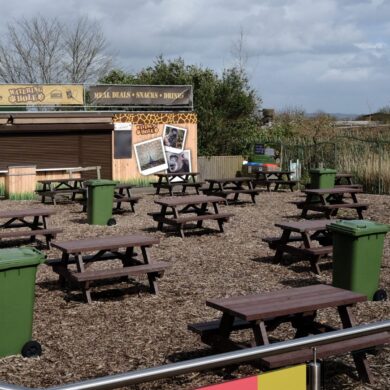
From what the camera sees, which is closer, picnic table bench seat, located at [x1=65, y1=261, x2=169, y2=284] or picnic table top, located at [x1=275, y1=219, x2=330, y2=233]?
picnic table bench seat, located at [x1=65, y1=261, x2=169, y2=284]

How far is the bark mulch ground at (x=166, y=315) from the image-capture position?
5684mm

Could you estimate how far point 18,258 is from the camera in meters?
6.05

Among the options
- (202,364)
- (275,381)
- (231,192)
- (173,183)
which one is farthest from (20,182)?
(202,364)

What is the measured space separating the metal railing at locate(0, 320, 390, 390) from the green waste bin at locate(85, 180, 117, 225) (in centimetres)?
1185

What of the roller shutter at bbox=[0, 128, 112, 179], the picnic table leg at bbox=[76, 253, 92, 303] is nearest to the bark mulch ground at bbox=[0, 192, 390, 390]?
the picnic table leg at bbox=[76, 253, 92, 303]

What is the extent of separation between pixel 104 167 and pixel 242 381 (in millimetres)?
22435

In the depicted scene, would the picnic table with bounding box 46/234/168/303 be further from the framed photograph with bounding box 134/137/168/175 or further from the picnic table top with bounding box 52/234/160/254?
the framed photograph with bounding box 134/137/168/175

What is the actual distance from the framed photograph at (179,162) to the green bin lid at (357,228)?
60.3 feet

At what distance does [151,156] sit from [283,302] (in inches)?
802

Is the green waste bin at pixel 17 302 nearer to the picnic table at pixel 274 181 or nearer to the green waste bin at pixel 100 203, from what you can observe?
the green waste bin at pixel 100 203

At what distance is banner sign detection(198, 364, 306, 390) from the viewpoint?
2.63 m

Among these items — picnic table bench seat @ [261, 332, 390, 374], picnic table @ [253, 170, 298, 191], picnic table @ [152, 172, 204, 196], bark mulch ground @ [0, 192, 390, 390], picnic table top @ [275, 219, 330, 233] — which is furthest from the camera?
picnic table @ [253, 170, 298, 191]

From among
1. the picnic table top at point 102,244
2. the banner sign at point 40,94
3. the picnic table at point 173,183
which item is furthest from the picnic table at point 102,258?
the banner sign at point 40,94

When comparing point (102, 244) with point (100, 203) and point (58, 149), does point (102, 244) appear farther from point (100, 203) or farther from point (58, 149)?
point (58, 149)
